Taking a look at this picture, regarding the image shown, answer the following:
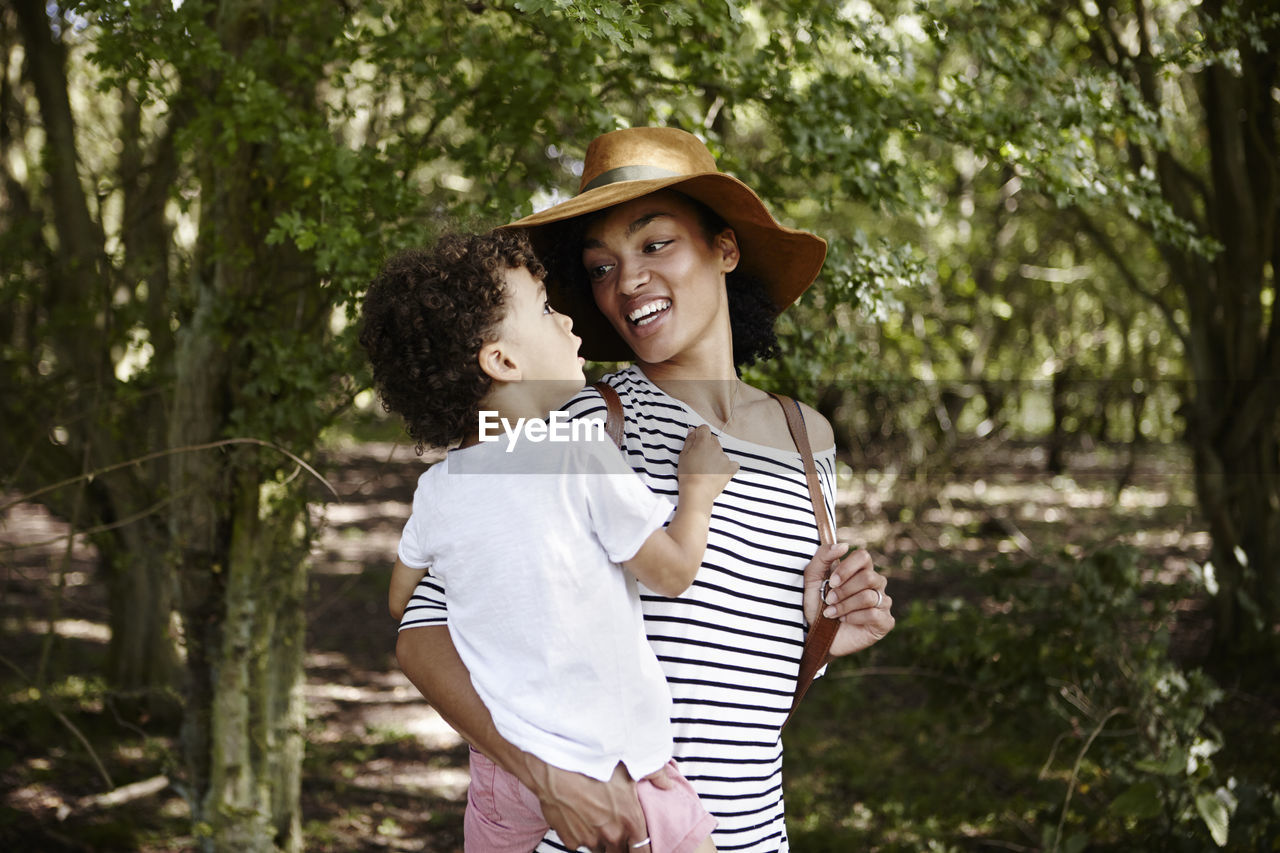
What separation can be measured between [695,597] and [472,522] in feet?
1.26

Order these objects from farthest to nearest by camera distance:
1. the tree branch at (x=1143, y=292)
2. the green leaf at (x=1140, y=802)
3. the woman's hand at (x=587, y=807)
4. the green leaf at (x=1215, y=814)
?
the tree branch at (x=1143, y=292), the green leaf at (x=1140, y=802), the green leaf at (x=1215, y=814), the woman's hand at (x=587, y=807)

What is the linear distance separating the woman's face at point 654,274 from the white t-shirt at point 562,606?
326 millimetres

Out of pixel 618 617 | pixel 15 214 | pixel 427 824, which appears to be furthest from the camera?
pixel 15 214

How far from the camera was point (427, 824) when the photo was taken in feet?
15.0

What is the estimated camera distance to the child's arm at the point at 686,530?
4.84ft

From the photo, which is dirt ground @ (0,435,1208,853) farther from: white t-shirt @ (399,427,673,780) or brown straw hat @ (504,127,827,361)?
white t-shirt @ (399,427,673,780)

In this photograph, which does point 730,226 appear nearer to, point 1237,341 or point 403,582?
point 403,582

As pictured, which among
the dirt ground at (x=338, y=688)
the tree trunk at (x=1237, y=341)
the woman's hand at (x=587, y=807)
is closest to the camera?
the woman's hand at (x=587, y=807)

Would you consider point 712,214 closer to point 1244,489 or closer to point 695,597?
point 695,597

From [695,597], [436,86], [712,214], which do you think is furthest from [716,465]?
→ [436,86]

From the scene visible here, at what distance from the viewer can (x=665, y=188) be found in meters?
1.80

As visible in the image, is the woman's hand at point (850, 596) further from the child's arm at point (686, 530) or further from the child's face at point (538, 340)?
the child's face at point (538, 340)

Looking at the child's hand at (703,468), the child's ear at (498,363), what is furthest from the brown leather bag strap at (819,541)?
the child's ear at (498,363)

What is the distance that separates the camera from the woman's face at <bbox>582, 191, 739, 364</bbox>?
5.78 feet
